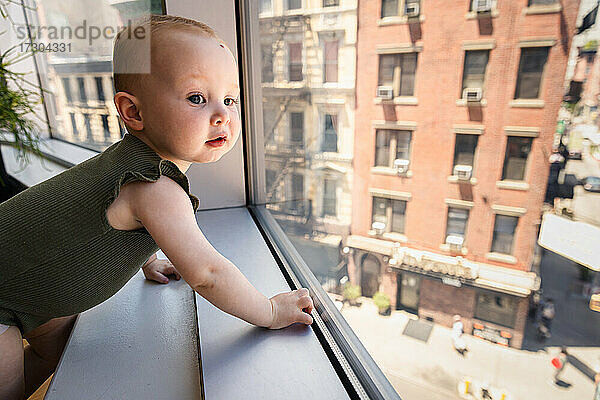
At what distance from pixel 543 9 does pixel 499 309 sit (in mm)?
984

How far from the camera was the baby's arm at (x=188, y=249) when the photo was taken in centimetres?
40

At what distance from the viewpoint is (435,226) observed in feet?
4.62

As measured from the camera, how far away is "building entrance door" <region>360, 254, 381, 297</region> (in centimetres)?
143

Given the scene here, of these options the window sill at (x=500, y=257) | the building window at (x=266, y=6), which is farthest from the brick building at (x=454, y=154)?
the building window at (x=266, y=6)

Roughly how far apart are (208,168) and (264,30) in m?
0.41

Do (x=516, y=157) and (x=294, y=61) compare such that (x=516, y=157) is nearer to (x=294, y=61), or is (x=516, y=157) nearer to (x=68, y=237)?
(x=294, y=61)

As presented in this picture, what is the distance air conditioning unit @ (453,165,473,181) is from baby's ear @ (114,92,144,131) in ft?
3.87

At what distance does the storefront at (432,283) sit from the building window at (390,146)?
0.35 metres

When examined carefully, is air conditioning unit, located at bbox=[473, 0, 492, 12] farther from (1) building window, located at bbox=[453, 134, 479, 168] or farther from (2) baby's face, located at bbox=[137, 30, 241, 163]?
(2) baby's face, located at bbox=[137, 30, 241, 163]

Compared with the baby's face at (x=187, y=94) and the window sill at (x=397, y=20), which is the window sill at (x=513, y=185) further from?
the baby's face at (x=187, y=94)

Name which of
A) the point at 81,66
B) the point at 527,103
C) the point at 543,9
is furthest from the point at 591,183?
the point at 81,66

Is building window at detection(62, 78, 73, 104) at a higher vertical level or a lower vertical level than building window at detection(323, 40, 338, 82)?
lower

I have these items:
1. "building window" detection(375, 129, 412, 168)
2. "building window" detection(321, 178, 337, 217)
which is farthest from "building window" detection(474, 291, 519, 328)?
"building window" detection(321, 178, 337, 217)

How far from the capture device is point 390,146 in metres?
1.55
